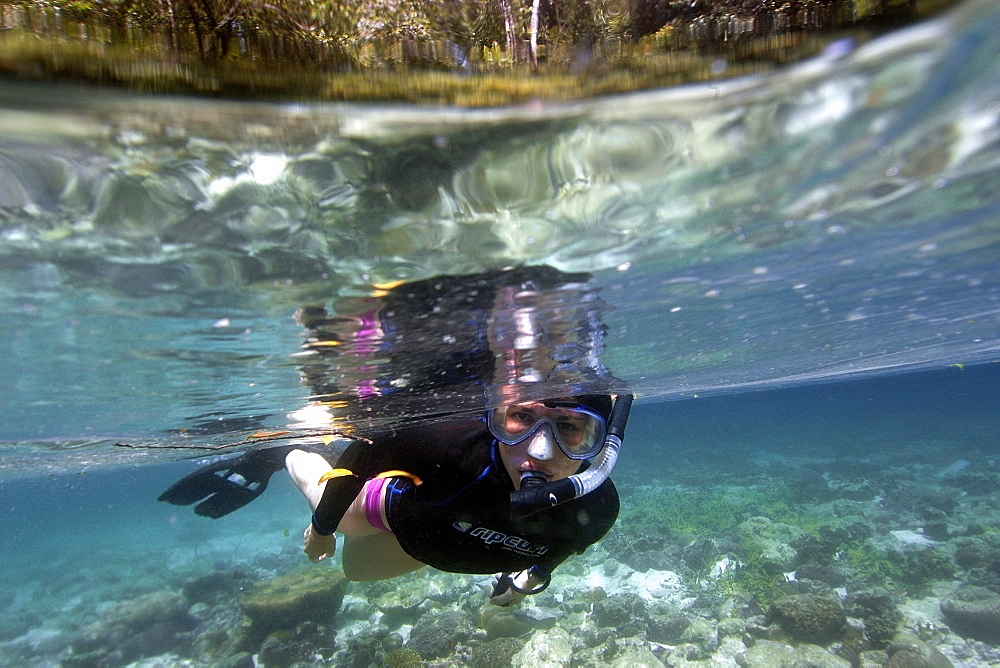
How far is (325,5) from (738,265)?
20.5ft

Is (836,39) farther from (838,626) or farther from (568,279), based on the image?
(838,626)

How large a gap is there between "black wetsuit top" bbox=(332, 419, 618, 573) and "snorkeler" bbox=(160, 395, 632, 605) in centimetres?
1

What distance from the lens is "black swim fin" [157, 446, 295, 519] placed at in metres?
9.83

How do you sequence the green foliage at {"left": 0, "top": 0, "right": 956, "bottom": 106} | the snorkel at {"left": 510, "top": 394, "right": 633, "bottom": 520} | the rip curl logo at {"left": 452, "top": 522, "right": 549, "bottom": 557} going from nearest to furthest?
the green foliage at {"left": 0, "top": 0, "right": 956, "bottom": 106}
the snorkel at {"left": 510, "top": 394, "right": 633, "bottom": 520}
the rip curl logo at {"left": 452, "top": 522, "right": 549, "bottom": 557}

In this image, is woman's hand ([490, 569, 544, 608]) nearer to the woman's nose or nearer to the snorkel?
the woman's nose

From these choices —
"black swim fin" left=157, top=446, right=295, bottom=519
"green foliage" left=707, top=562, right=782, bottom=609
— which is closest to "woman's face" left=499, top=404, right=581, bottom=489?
"black swim fin" left=157, top=446, right=295, bottom=519

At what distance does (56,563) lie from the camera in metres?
37.1

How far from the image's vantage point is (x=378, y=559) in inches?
306

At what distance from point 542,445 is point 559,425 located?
57 cm

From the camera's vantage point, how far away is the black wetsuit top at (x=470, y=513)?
237 inches

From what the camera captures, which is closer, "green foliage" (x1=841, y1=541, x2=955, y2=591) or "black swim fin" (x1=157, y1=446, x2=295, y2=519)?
"black swim fin" (x1=157, y1=446, x2=295, y2=519)

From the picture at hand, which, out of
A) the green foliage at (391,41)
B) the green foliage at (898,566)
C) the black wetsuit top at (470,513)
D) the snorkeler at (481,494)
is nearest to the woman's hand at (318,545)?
the snorkeler at (481,494)

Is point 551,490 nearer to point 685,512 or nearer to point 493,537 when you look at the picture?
point 493,537

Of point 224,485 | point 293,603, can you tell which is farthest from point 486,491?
point 293,603
